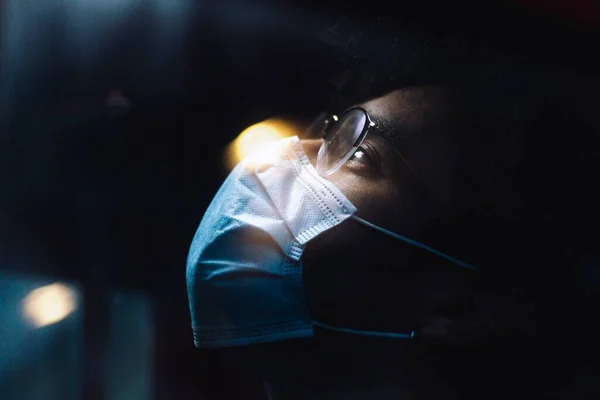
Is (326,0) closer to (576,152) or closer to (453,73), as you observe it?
(453,73)

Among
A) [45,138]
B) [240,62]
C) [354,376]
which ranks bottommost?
[354,376]

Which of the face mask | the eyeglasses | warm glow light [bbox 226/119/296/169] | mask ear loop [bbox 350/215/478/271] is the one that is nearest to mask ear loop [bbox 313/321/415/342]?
the face mask

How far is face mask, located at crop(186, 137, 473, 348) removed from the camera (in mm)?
885

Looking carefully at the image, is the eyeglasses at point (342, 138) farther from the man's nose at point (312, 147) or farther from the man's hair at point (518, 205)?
the man's hair at point (518, 205)

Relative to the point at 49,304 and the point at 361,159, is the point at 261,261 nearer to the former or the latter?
the point at 361,159

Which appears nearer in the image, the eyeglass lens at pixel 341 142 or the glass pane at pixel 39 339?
the eyeglass lens at pixel 341 142

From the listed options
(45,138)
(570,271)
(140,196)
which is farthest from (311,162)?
(45,138)

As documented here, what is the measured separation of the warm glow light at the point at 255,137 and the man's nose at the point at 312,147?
177 mm

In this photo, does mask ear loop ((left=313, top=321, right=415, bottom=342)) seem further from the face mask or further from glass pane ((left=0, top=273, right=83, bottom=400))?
glass pane ((left=0, top=273, right=83, bottom=400))

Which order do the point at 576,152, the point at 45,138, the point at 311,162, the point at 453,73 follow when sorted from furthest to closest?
the point at 45,138 → the point at 311,162 → the point at 453,73 → the point at 576,152

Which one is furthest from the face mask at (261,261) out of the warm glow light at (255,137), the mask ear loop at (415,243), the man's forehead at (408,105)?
the warm glow light at (255,137)

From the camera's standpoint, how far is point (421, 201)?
34.2 inches

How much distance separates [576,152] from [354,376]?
0.59 m

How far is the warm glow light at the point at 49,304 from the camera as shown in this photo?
1.38 m
